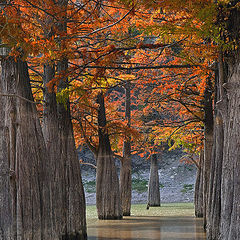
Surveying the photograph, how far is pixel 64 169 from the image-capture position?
47.5 feet

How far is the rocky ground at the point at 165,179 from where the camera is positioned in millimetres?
42178

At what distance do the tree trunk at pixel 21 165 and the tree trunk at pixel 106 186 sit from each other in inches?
425

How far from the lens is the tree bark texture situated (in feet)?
46.8

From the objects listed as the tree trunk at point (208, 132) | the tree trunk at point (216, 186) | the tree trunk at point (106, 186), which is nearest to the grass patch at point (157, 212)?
the tree trunk at point (106, 186)

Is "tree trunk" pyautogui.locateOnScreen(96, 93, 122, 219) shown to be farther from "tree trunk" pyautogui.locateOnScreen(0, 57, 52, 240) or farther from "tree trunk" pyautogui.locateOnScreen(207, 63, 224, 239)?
"tree trunk" pyautogui.locateOnScreen(0, 57, 52, 240)

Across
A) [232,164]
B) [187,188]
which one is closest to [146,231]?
[232,164]

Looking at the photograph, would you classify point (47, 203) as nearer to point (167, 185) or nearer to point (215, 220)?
point (215, 220)

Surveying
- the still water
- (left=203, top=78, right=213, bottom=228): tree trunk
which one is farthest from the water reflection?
(left=203, top=78, right=213, bottom=228): tree trunk

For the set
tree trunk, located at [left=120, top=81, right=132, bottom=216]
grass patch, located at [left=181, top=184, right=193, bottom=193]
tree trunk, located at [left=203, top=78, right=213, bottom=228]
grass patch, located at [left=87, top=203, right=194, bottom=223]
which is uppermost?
tree trunk, located at [left=203, top=78, right=213, bottom=228]

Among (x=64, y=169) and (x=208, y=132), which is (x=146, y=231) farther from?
(x=208, y=132)

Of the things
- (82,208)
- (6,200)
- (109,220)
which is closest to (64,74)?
(6,200)

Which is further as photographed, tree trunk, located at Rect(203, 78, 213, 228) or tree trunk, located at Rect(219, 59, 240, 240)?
tree trunk, located at Rect(203, 78, 213, 228)

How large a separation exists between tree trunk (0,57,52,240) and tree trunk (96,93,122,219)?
10783 millimetres

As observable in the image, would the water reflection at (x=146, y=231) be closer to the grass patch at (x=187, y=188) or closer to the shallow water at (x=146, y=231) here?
the shallow water at (x=146, y=231)
